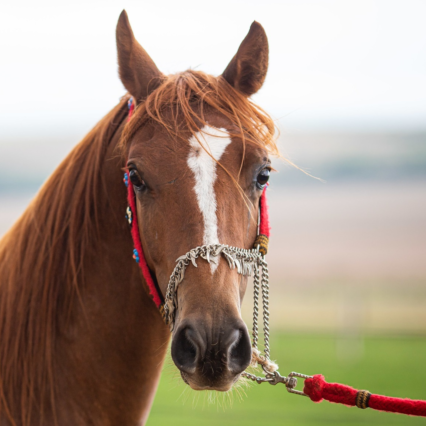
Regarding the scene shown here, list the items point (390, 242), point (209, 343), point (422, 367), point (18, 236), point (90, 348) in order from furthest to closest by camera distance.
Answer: point (390, 242) < point (422, 367) < point (18, 236) < point (90, 348) < point (209, 343)

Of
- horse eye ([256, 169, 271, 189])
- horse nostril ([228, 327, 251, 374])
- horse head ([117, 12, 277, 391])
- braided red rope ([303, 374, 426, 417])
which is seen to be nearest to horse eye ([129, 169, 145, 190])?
horse head ([117, 12, 277, 391])

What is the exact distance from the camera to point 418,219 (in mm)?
54656

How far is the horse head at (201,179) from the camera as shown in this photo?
5.55ft

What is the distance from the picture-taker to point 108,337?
88.7 inches

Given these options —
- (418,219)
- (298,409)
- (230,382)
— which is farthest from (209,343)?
(418,219)

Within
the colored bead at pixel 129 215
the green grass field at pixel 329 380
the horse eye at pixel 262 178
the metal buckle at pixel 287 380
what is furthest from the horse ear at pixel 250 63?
the green grass field at pixel 329 380

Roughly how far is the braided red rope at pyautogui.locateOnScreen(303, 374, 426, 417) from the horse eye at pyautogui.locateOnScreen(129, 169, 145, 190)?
1178 mm

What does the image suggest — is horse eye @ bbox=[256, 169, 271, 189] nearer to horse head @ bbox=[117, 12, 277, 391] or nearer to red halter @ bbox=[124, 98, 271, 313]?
horse head @ bbox=[117, 12, 277, 391]

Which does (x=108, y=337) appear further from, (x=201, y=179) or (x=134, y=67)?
(x=134, y=67)

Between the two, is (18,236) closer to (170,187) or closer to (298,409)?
(170,187)

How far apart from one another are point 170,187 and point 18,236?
40.2 inches

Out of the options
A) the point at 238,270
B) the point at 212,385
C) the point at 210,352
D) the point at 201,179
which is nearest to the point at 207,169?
the point at 201,179

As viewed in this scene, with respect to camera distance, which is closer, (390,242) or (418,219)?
(390,242)

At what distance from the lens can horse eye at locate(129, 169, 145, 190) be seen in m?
2.04
